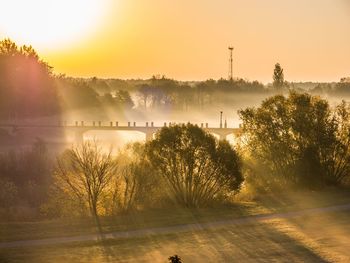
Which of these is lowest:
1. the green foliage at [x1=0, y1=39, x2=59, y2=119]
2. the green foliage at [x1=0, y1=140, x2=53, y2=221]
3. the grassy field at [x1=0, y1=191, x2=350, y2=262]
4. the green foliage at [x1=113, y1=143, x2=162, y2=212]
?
the green foliage at [x1=0, y1=140, x2=53, y2=221]

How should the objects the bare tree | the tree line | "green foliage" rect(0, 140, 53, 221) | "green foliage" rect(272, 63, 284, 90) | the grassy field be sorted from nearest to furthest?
the grassy field < the bare tree < the tree line < "green foliage" rect(0, 140, 53, 221) < "green foliage" rect(272, 63, 284, 90)

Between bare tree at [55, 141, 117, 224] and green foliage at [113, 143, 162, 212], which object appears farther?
green foliage at [113, 143, 162, 212]

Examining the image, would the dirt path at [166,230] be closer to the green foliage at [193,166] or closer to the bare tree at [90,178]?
the green foliage at [193,166]

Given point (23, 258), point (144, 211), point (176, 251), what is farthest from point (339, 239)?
point (23, 258)

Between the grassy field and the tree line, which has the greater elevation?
the tree line

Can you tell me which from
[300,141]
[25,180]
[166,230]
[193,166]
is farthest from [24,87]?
[166,230]

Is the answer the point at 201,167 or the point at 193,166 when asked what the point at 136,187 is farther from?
the point at 201,167

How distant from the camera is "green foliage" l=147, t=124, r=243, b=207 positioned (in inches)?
1384

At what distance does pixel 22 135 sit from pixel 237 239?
3270 inches

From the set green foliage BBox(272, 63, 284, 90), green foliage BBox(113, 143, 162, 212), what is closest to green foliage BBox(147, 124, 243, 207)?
green foliage BBox(113, 143, 162, 212)

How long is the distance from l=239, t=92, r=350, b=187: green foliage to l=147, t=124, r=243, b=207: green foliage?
7320 millimetres

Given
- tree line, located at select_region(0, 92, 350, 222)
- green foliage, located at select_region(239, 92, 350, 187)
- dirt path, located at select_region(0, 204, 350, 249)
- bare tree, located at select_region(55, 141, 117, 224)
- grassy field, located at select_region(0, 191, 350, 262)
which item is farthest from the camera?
green foliage, located at select_region(239, 92, 350, 187)

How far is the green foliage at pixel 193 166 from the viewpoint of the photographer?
3516 cm

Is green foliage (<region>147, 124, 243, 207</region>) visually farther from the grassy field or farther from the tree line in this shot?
the grassy field
